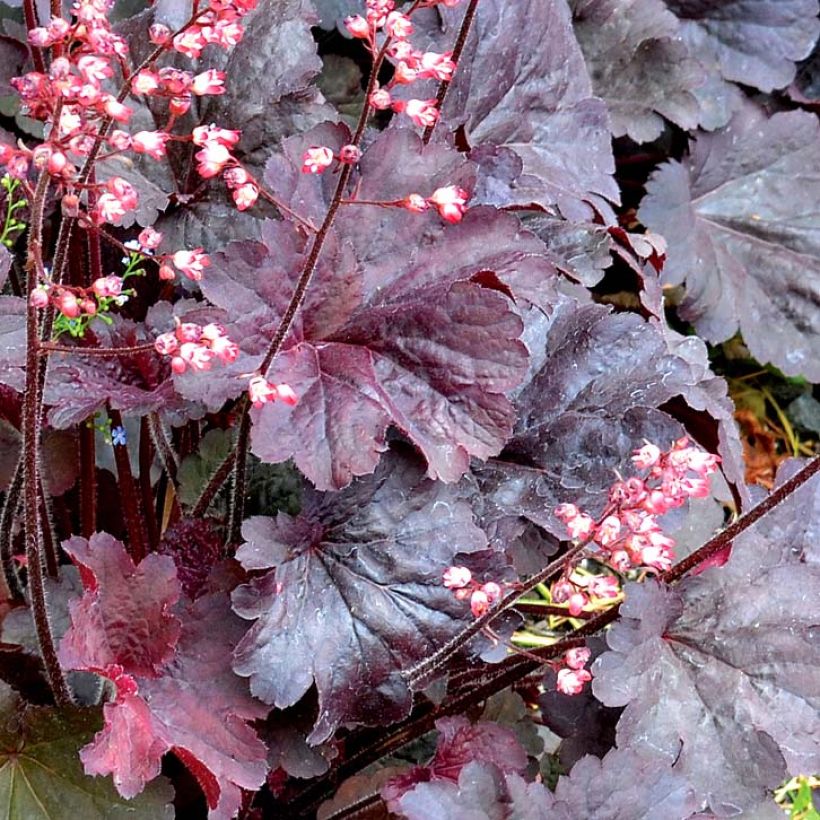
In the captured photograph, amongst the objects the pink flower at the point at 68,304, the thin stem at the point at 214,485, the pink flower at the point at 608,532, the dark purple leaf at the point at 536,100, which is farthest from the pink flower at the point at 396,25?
the dark purple leaf at the point at 536,100

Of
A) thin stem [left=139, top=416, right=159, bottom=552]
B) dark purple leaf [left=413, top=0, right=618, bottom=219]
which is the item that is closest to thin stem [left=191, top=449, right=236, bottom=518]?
thin stem [left=139, top=416, right=159, bottom=552]

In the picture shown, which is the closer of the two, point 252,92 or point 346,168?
point 346,168

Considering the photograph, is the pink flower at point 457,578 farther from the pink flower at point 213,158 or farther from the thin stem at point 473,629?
the pink flower at point 213,158

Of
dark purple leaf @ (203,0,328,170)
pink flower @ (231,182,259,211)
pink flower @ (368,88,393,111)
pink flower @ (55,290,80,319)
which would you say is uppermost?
pink flower @ (368,88,393,111)

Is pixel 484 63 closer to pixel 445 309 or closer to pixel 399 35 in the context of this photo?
pixel 445 309

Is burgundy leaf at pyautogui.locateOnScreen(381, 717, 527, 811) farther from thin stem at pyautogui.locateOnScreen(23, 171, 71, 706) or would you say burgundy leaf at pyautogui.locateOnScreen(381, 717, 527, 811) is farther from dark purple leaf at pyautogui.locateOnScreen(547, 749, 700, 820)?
thin stem at pyautogui.locateOnScreen(23, 171, 71, 706)

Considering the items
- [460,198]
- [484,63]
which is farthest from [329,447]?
[484,63]
